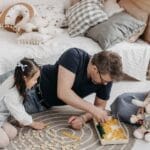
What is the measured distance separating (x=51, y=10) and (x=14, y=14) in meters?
0.31

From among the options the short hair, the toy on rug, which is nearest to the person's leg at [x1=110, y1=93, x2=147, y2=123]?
the toy on rug

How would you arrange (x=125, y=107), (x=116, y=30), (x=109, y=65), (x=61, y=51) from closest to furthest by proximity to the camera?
(x=109, y=65) → (x=125, y=107) → (x=61, y=51) → (x=116, y=30)

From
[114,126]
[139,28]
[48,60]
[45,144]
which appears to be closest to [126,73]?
[139,28]

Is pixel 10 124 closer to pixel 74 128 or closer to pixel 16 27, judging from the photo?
pixel 74 128

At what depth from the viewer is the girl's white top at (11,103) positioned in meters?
1.80

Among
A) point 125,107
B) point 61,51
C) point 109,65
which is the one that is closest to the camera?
point 109,65

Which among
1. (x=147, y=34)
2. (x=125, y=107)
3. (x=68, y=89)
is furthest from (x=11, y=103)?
(x=147, y=34)

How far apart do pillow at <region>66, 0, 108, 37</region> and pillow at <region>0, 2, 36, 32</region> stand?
32 cm

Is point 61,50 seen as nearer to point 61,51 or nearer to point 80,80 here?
point 61,51

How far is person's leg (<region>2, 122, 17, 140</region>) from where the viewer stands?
1.87 meters

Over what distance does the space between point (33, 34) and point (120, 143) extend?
1.08 meters

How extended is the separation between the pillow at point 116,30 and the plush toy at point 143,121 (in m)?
0.73

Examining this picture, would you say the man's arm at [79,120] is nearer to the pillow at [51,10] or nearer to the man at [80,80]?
the man at [80,80]

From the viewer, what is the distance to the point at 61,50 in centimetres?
253
